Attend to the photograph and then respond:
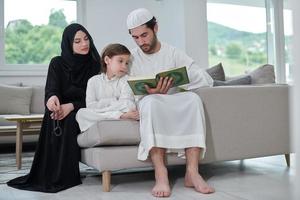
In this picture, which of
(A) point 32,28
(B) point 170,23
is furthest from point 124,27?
(A) point 32,28

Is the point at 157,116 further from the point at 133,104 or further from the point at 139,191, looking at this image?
the point at 139,191

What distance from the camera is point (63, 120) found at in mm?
2025

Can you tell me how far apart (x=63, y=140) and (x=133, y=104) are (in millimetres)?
442

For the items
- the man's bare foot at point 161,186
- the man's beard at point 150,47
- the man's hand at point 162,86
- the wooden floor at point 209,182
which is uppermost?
the man's beard at point 150,47

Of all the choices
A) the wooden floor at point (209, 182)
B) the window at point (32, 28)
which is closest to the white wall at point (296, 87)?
the wooden floor at point (209, 182)

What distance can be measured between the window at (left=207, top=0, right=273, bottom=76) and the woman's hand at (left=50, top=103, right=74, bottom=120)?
3.58m

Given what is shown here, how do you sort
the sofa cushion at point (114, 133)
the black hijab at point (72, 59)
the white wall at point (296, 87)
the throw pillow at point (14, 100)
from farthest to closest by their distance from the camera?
the throw pillow at point (14, 100)
the black hijab at point (72, 59)
the sofa cushion at point (114, 133)
the white wall at point (296, 87)

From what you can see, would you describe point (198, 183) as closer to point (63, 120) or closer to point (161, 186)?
point (161, 186)

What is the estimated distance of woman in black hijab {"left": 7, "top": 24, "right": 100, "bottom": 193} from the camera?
1.97 m

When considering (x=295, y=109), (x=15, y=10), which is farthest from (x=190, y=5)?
(x=295, y=109)

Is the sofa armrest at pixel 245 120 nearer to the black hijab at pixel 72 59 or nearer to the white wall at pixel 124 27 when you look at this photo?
the black hijab at pixel 72 59

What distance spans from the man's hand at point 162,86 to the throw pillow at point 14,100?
242cm

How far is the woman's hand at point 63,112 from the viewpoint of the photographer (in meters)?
1.99

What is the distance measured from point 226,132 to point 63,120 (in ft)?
3.11
